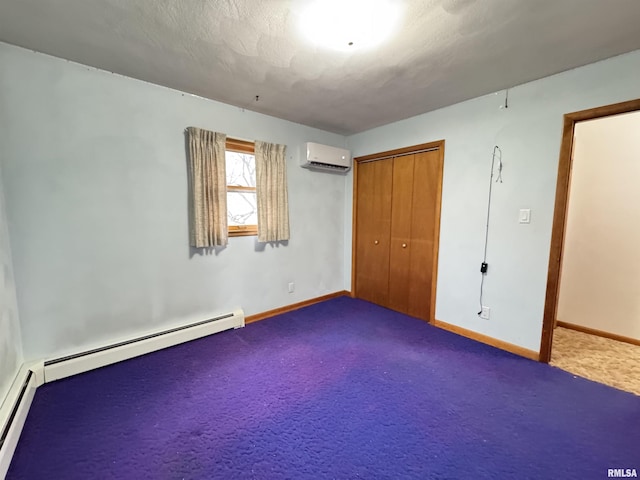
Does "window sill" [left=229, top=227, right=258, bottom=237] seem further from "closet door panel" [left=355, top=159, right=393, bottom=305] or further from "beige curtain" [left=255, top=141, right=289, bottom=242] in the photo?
"closet door panel" [left=355, top=159, right=393, bottom=305]

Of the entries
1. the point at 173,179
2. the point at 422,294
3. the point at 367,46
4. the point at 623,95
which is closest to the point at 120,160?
the point at 173,179

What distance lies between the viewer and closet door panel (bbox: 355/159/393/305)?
3482mm

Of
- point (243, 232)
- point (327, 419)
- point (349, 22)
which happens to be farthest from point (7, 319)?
point (349, 22)

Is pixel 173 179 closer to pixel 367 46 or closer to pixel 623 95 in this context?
pixel 367 46

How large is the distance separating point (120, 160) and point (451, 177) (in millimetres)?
3093

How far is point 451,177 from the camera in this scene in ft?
9.18

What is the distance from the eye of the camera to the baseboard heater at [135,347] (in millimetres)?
1979

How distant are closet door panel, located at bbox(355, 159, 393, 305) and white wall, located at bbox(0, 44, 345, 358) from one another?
159cm

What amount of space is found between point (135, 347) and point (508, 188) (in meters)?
3.58

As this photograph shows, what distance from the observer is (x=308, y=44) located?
171 centimetres

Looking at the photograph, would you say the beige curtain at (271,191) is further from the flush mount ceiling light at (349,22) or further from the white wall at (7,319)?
the white wall at (7,319)

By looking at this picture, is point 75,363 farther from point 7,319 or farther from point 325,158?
point 325,158
